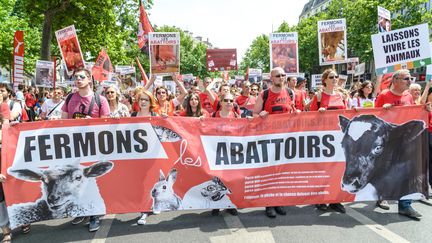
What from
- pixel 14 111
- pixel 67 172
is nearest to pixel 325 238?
pixel 67 172

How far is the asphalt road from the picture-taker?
167 inches

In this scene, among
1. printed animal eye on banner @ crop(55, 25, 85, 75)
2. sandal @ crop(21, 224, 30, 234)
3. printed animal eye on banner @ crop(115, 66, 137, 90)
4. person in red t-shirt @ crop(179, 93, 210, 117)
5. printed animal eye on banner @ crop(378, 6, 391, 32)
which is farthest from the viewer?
printed animal eye on banner @ crop(115, 66, 137, 90)

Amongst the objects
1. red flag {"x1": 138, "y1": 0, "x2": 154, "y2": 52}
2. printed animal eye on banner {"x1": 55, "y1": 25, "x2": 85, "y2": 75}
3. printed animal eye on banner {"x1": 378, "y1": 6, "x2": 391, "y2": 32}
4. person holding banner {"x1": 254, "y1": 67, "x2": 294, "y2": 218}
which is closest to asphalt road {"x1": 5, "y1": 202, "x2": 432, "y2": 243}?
person holding banner {"x1": 254, "y1": 67, "x2": 294, "y2": 218}

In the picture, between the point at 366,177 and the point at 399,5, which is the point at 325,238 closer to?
the point at 366,177

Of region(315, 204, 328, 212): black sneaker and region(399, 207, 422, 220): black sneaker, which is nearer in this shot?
region(399, 207, 422, 220): black sneaker

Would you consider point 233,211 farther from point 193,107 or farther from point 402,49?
point 402,49

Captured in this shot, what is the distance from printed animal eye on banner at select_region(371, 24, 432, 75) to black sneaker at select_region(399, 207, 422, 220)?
243 centimetres

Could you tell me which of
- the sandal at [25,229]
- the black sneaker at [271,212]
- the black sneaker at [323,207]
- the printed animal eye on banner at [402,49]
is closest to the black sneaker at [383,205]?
Result: the black sneaker at [323,207]

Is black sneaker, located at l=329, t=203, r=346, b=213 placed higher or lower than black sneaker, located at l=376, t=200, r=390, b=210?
higher

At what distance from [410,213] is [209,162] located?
8.80 feet

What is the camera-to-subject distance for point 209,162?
475cm

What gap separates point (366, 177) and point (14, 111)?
5609 millimetres

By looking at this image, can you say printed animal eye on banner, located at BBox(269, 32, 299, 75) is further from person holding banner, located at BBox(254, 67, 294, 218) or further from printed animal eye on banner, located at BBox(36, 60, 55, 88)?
printed animal eye on banner, located at BBox(36, 60, 55, 88)

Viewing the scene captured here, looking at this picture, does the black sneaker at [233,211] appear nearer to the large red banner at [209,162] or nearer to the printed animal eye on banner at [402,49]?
the large red banner at [209,162]
